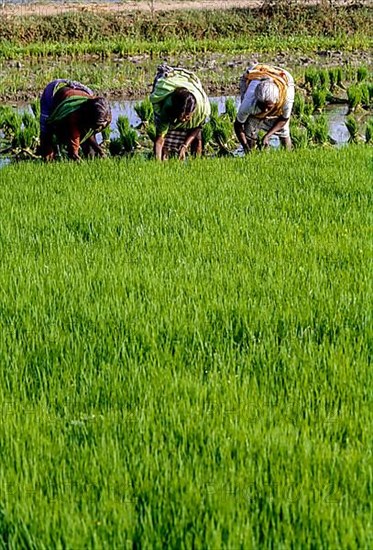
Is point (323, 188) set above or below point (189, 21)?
below

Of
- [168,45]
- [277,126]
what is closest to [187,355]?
[277,126]

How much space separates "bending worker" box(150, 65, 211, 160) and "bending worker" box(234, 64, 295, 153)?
0.36 m

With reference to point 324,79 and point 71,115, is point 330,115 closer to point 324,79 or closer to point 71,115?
point 324,79

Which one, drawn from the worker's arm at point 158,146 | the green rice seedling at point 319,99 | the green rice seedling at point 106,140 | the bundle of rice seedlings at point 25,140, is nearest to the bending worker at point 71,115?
the worker's arm at point 158,146

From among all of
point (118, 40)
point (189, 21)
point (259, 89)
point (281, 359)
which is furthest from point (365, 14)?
point (281, 359)

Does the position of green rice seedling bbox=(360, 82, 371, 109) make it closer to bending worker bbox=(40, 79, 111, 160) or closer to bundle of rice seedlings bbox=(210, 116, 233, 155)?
bundle of rice seedlings bbox=(210, 116, 233, 155)

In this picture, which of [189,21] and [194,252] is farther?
[189,21]

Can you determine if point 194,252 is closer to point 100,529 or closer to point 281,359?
point 281,359

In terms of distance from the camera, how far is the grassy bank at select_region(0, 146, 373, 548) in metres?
1.93

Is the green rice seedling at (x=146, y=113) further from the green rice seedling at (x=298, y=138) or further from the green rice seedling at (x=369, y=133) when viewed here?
the green rice seedling at (x=369, y=133)

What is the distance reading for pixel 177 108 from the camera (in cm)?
590

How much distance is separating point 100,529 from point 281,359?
3.44 ft

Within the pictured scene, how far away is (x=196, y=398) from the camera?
248cm

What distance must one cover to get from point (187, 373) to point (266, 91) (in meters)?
4.01
